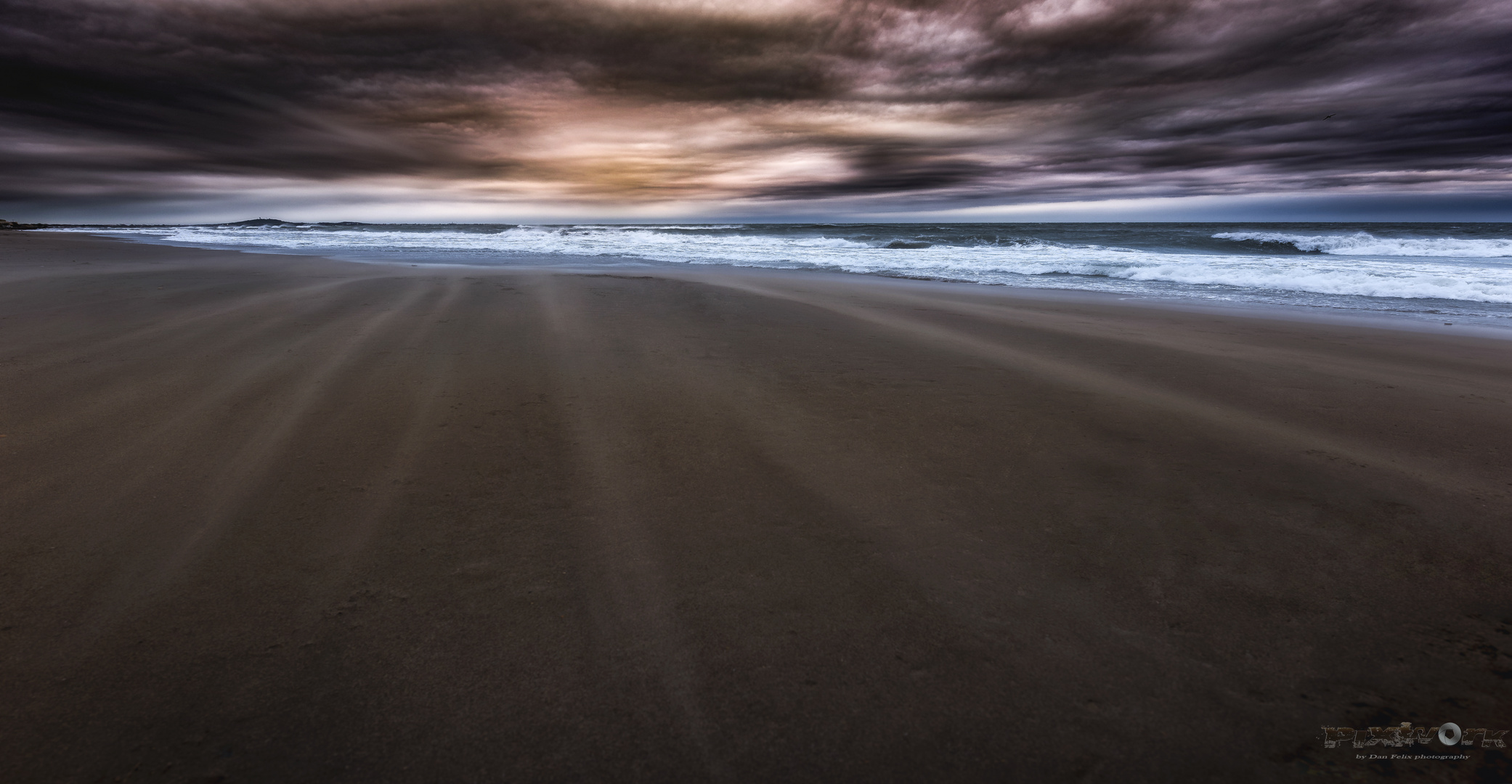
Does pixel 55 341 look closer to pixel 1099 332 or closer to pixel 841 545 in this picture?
A: pixel 841 545

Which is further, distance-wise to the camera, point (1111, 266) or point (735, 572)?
point (1111, 266)

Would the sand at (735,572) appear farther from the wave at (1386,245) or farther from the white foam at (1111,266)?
the wave at (1386,245)

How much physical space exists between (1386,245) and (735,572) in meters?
41.1

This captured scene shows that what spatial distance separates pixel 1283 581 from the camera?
2166 millimetres

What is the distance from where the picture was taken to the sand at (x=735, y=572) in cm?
152

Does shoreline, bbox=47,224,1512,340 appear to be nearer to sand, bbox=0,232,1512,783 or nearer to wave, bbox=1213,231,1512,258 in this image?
sand, bbox=0,232,1512,783

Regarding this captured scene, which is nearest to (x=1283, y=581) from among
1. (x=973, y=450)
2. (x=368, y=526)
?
(x=973, y=450)

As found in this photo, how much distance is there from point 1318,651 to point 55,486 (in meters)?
4.66

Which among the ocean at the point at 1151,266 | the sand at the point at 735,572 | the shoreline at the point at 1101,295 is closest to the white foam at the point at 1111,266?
the ocean at the point at 1151,266

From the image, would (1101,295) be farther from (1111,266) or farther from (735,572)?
(735,572)

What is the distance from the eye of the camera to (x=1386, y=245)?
29.8 m

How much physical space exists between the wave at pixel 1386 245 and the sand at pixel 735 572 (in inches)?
1043

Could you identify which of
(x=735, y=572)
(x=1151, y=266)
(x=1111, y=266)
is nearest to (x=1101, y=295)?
(x=1151, y=266)

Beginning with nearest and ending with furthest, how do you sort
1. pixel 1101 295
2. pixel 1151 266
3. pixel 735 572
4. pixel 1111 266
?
pixel 735 572 < pixel 1101 295 < pixel 1151 266 < pixel 1111 266
